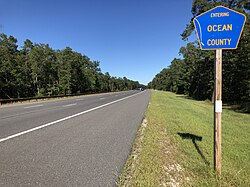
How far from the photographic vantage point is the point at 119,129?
796 cm

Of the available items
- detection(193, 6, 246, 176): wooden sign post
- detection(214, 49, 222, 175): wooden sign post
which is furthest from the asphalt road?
detection(193, 6, 246, 176): wooden sign post

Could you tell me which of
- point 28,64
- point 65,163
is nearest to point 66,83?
point 28,64

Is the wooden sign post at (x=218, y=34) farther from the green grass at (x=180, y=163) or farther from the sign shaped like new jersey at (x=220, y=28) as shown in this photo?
the green grass at (x=180, y=163)

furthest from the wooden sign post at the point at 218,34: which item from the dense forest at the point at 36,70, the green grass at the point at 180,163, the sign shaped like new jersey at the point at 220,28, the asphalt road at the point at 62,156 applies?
the dense forest at the point at 36,70

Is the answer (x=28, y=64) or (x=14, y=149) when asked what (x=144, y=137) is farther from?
(x=28, y=64)

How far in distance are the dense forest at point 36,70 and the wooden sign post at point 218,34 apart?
45962 mm

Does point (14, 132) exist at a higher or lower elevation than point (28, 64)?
lower

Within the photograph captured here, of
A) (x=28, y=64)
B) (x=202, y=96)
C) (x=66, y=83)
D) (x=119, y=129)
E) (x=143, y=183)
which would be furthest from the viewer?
(x=66, y=83)

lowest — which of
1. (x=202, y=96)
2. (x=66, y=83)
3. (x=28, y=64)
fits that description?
(x=202, y=96)

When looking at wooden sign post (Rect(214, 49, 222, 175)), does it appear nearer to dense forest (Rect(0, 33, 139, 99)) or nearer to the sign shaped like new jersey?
the sign shaped like new jersey

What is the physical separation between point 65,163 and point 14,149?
1.93 meters

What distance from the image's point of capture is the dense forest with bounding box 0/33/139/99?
43.5m

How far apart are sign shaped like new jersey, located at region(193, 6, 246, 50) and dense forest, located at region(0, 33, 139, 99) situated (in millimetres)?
45936

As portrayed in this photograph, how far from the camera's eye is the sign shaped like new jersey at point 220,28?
3527 mm
